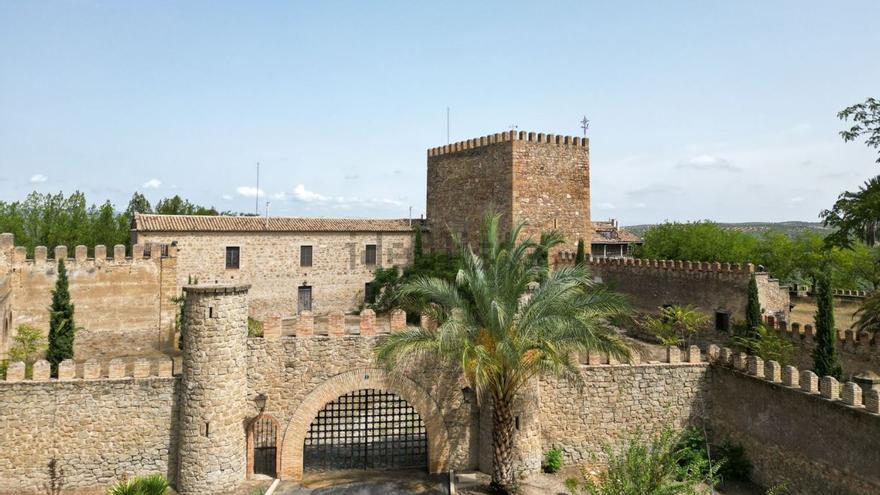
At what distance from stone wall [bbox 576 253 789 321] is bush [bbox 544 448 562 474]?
9.25 metres

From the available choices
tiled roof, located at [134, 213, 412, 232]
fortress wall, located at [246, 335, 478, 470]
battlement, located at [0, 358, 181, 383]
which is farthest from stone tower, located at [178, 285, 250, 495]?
tiled roof, located at [134, 213, 412, 232]

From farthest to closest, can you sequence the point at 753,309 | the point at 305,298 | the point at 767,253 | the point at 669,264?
the point at 767,253 < the point at 305,298 < the point at 669,264 < the point at 753,309

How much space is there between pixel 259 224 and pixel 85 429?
1355 cm

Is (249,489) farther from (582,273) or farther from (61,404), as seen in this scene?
(582,273)

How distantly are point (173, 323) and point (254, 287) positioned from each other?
408 cm

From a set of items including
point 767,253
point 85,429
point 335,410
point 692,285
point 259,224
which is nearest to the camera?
point 85,429


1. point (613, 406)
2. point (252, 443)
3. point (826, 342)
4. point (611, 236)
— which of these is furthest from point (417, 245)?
point (826, 342)

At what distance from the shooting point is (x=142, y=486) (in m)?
10.5

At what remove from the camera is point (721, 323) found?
728 inches

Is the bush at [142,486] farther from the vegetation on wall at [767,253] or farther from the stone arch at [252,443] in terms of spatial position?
the vegetation on wall at [767,253]

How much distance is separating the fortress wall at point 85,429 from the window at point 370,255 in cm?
1463

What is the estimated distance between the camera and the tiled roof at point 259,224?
851 inches

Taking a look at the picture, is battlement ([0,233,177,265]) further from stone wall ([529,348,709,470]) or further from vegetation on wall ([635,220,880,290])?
vegetation on wall ([635,220,880,290])

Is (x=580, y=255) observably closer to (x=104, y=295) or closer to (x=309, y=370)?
(x=309, y=370)
